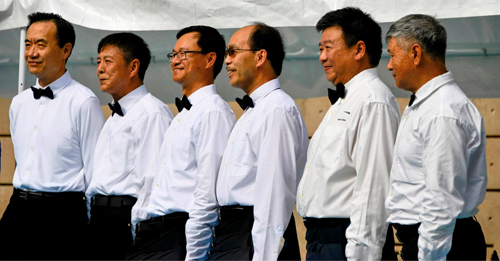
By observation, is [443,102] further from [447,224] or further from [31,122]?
[31,122]

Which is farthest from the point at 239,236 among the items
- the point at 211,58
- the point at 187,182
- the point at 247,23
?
the point at 247,23

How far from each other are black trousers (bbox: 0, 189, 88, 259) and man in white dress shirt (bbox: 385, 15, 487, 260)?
240 centimetres

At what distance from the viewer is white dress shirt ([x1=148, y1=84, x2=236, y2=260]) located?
11.7ft

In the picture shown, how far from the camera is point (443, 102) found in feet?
8.79

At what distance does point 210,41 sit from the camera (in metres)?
4.13

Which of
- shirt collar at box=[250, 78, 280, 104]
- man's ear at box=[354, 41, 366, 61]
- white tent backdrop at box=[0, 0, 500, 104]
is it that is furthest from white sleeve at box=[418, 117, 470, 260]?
white tent backdrop at box=[0, 0, 500, 104]

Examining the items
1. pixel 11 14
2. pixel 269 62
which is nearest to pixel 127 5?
pixel 11 14

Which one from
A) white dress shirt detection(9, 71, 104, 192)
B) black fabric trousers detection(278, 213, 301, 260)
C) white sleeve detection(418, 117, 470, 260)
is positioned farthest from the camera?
white dress shirt detection(9, 71, 104, 192)

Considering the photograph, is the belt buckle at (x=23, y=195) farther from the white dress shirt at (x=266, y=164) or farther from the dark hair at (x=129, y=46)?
the white dress shirt at (x=266, y=164)

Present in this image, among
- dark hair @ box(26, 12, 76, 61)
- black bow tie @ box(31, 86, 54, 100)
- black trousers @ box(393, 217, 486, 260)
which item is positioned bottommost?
black trousers @ box(393, 217, 486, 260)

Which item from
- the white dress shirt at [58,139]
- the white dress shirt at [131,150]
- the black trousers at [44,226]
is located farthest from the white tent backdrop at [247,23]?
the black trousers at [44,226]

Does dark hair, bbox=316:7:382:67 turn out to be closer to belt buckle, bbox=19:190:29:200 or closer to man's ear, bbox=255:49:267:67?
man's ear, bbox=255:49:267:67

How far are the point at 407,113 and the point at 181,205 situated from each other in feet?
4.87

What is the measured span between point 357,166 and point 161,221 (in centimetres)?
144
